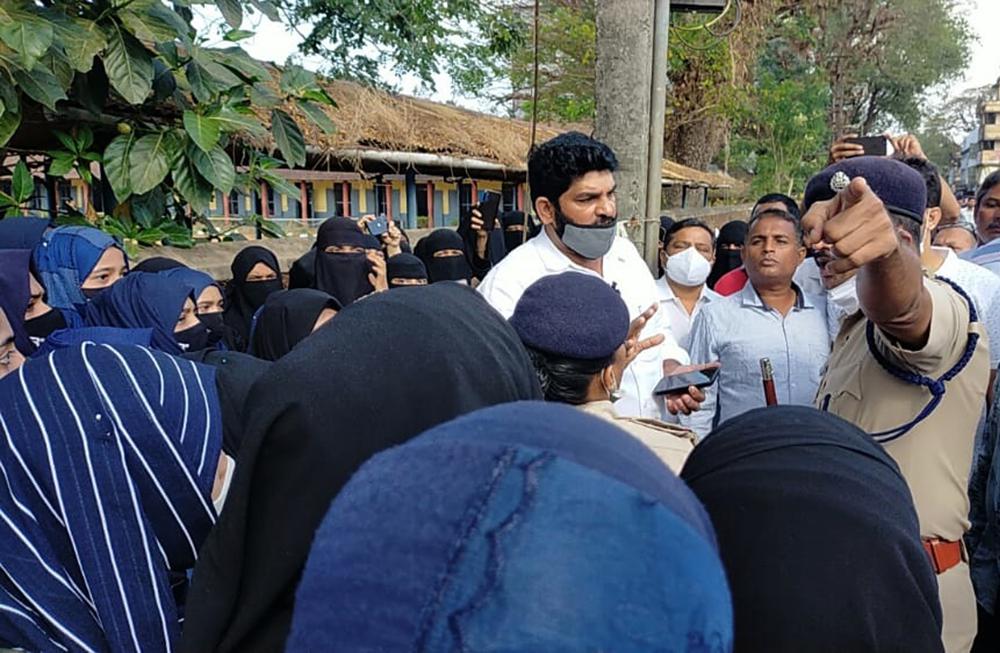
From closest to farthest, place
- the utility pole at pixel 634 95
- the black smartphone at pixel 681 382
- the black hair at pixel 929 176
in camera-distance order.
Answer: the black smartphone at pixel 681 382 < the black hair at pixel 929 176 < the utility pole at pixel 634 95

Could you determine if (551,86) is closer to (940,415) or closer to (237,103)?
(237,103)

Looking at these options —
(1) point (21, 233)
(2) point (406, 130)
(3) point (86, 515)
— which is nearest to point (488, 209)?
(2) point (406, 130)

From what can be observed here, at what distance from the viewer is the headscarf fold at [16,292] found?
2564 mm

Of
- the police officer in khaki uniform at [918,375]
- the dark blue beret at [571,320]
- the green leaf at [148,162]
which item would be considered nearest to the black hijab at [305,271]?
the green leaf at [148,162]

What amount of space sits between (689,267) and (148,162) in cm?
295

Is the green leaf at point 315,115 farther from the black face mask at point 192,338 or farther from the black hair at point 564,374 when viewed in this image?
the black hair at point 564,374

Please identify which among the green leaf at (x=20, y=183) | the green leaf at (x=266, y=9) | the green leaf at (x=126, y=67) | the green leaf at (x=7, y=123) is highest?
the green leaf at (x=266, y=9)

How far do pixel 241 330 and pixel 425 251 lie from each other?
1972 millimetres

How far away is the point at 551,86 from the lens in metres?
14.4

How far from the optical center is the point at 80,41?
3637mm

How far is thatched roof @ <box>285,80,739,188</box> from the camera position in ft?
20.1

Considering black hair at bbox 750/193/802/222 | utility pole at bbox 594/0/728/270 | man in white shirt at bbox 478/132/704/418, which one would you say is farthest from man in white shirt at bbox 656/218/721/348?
man in white shirt at bbox 478/132/704/418

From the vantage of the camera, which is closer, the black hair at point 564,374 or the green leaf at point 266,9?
the black hair at point 564,374

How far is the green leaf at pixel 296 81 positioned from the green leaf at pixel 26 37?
1.37 meters
